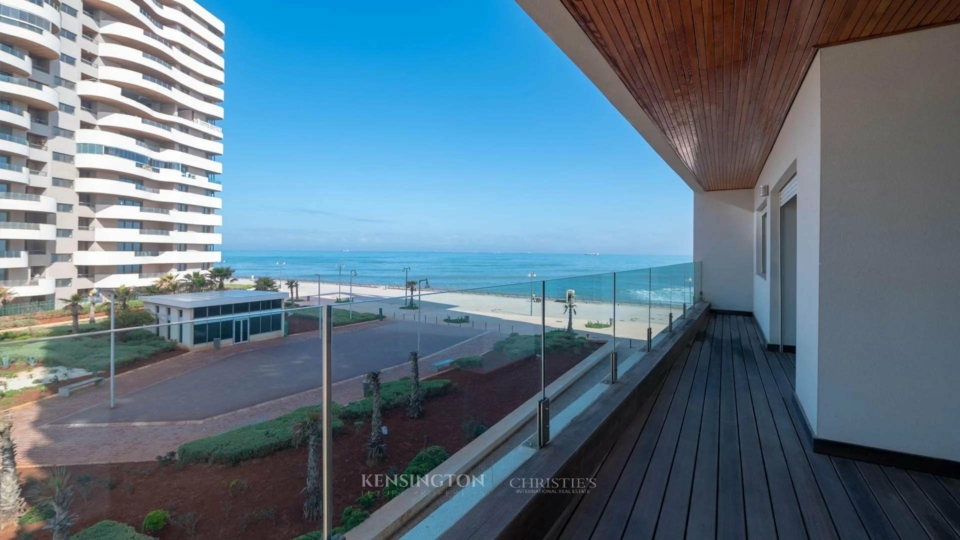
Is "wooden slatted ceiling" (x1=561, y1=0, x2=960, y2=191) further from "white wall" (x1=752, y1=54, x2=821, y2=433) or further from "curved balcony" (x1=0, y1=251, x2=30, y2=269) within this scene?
"curved balcony" (x1=0, y1=251, x2=30, y2=269)

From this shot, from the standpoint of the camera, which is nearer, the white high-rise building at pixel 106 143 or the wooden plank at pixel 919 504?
the wooden plank at pixel 919 504

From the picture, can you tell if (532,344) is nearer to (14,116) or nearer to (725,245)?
(725,245)

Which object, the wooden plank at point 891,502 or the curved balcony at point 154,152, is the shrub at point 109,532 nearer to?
the wooden plank at point 891,502

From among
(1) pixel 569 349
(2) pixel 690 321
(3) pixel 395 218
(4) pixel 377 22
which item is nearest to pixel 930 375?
(1) pixel 569 349

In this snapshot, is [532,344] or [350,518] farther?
[532,344]

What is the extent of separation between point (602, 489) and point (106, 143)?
124ft

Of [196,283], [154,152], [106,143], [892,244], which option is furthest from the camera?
[154,152]

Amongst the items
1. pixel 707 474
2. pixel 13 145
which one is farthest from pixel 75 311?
pixel 13 145

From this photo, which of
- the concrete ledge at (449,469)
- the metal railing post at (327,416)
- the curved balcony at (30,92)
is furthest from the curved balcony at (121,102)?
the concrete ledge at (449,469)

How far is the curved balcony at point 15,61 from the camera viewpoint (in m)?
21.7

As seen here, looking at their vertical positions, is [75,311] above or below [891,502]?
above

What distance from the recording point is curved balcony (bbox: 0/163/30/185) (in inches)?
→ 857

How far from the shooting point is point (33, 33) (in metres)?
22.8

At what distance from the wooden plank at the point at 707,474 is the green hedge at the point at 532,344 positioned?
0.93m
